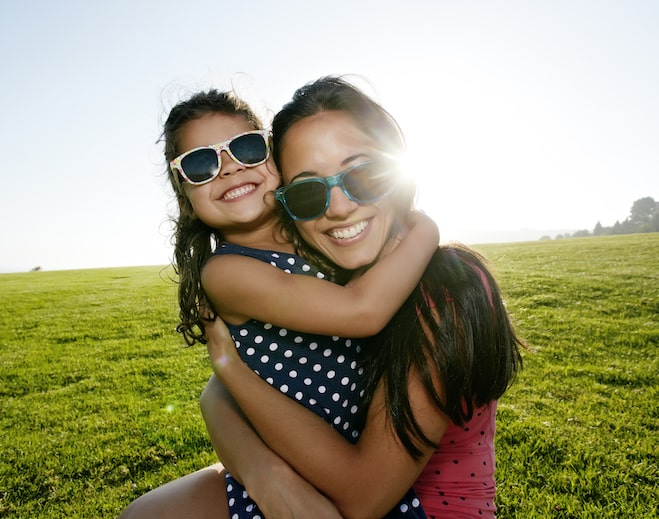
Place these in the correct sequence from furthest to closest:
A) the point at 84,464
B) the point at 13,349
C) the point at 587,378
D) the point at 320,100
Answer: the point at 13,349, the point at 587,378, the point at 84,464, the point at 320,100

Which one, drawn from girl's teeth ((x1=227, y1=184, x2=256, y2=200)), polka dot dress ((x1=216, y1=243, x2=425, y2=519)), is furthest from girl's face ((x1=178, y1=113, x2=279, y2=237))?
polka dot dress ((x1=216, y1=243, x2=425, y2=519))

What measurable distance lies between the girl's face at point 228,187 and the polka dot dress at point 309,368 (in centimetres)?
81

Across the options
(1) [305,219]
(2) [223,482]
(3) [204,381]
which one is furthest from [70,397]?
(1) [305,219]

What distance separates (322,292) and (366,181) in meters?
0.68

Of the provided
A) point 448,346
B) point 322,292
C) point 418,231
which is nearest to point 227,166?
point 322,292

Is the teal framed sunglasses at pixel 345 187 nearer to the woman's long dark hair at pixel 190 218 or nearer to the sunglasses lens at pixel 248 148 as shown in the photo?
the sunglasses lens at pixel 248 148

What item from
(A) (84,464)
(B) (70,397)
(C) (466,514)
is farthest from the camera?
(B) (70,397)

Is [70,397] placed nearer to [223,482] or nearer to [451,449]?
[223,482]

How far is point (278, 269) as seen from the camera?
8.14 feet

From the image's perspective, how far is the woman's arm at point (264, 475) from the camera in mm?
1753

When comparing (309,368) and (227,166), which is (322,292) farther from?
(227,166)

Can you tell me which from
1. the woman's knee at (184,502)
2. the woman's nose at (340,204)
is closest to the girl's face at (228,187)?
the woman's nose at (340,204)

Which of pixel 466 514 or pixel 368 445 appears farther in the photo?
pixel 466 514

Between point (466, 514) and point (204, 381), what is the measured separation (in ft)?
22.0
